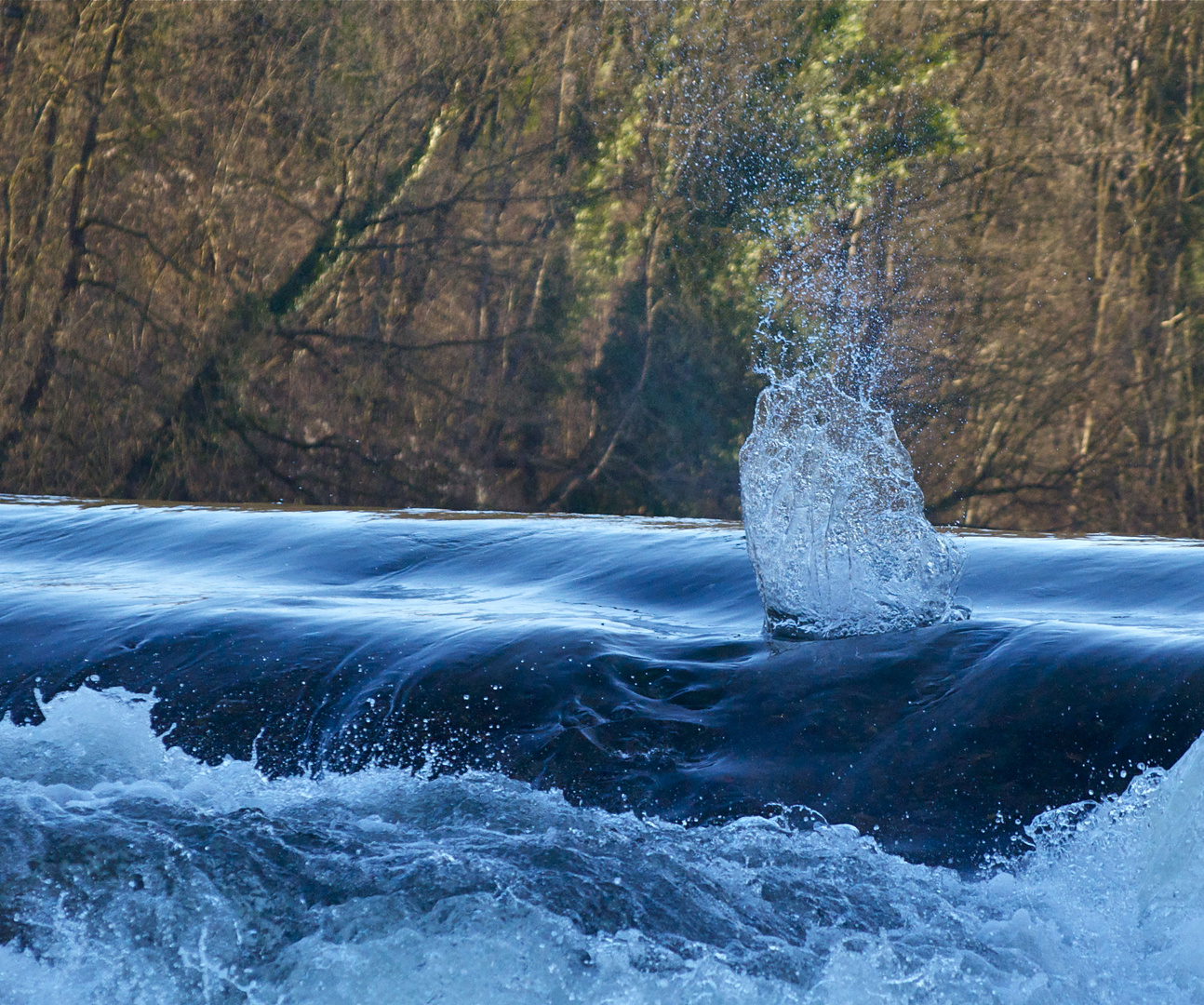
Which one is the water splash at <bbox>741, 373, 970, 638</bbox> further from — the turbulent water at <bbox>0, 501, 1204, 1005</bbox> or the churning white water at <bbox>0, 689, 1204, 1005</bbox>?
the churning white water at <bbox>0, 689, 1204, 1005</bbox>

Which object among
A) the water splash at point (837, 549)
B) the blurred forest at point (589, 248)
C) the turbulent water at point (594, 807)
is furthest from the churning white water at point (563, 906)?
the blurred forest at point (589, 248)

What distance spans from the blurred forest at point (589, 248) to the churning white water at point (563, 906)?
6.25 metres

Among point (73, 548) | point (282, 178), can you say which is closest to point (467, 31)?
point (282, 178)

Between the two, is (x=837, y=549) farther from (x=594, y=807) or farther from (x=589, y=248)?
(x=589, y=248)

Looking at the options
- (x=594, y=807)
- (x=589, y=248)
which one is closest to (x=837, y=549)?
(x=594, y=807)

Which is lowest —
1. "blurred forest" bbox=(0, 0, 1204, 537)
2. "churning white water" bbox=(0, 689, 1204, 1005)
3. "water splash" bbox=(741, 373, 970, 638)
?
"churning white water" bbox=(0, 689, 1204, 1005)

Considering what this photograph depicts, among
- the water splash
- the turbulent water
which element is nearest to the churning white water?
the turbulent water

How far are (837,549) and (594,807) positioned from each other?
1.02 metres

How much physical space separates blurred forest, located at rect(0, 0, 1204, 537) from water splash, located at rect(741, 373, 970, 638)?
17.1 feet

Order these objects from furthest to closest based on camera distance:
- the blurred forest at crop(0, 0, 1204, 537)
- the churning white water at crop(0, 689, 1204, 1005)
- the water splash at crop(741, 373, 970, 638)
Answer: the blurred forest at crop(0, 0, 1204, 537) → the water splash at crop(741, 373, 970, 638) → the churning white water at crop(0, 689, 1204, 1005)

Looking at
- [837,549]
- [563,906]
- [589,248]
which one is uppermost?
[589,248]

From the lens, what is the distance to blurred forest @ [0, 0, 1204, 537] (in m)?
7.92

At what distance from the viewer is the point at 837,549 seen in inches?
117

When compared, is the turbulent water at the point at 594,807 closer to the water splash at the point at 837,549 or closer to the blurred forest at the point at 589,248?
Result: the water splash at the point at 837,549
